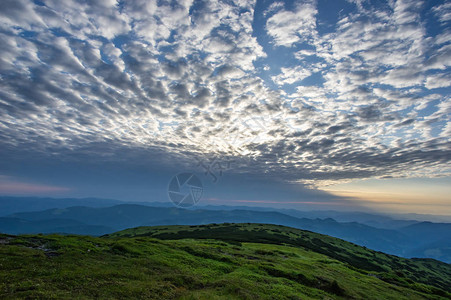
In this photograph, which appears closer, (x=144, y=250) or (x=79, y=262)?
(x=79, y=262)

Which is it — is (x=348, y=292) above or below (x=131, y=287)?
below

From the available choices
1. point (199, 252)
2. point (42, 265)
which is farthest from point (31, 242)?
point (199, 252)

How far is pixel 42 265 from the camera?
21.5m

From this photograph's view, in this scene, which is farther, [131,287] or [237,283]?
[237,283]

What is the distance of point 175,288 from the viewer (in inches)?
893

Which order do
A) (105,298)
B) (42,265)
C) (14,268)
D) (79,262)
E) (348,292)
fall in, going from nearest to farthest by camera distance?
(105,298)
(14,268)
(42,265)
(79,262)
(348,292)

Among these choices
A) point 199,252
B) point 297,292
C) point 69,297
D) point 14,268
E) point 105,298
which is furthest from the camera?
point 199,252

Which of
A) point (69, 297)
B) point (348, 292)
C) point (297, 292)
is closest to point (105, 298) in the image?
point (69, 297)

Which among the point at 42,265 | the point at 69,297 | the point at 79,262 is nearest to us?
the point at 69,297

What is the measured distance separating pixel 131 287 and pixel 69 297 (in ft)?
17.7

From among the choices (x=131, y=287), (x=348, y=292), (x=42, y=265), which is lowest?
(x=348, y=292)

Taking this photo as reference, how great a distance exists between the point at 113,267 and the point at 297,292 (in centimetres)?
2463

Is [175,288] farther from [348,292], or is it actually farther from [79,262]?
[348,292]

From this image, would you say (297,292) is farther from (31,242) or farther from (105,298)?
(31,242)
